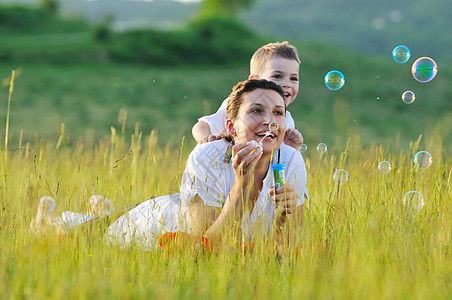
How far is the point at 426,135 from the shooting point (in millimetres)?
4973

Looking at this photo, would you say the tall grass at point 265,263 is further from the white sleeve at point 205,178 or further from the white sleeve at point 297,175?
the white sleeve at point 205,178

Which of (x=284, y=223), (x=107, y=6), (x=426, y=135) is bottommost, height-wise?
(x=284, y=223)

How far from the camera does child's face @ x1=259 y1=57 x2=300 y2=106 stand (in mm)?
4258

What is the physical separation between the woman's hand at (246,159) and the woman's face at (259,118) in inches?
4.4

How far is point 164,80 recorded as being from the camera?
22469mm

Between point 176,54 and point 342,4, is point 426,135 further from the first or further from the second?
point 342,4

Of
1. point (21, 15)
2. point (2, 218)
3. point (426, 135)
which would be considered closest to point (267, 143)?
point (2, 218)

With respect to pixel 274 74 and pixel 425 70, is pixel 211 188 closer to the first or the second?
pixel 274 74

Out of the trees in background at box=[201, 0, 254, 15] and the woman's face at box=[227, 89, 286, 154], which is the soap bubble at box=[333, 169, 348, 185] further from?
the trees in background at box=[201, 0, 254, 15]

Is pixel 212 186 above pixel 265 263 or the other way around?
above

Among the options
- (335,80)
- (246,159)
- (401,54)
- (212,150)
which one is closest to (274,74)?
(335,80)

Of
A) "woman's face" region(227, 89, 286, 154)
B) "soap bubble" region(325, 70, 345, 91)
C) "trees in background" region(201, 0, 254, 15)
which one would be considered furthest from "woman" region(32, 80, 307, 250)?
"trees in background" region(201, 0, 254, 15)

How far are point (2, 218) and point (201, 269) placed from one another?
1.32 meters

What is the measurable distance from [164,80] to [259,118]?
1953 centimetres
